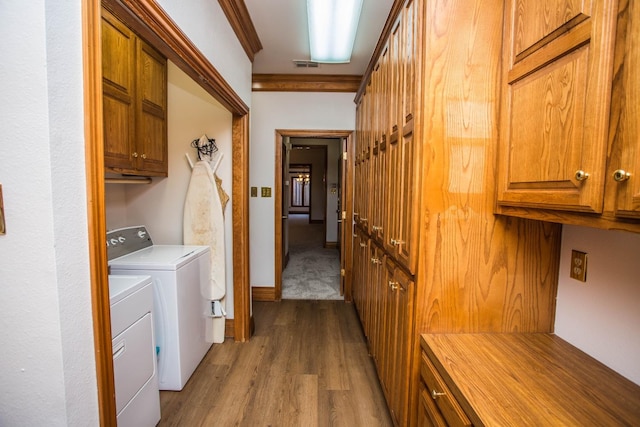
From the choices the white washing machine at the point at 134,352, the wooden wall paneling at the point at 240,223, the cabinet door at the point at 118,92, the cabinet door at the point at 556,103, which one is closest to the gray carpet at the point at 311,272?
the wooden wall paneling at the point at 240,223

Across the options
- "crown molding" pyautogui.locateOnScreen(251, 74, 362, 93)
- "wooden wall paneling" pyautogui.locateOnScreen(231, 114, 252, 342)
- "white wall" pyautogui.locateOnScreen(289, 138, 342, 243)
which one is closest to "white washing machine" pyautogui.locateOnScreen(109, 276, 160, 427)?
"wooden wall paneling" pyautogui.locateOnScreen(231, 114, 252, 342)

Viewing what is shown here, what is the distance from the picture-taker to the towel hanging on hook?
8.23ft

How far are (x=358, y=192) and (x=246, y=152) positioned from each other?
3.76 ft

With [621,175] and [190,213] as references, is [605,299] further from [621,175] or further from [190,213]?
[190,213]

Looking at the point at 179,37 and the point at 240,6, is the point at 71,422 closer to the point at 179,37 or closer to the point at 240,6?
the point at 179,37

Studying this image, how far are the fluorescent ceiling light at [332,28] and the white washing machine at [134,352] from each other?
201cm

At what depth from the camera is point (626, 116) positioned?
661 mm

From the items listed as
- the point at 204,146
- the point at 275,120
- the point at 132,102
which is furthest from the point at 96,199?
the point at 275,120

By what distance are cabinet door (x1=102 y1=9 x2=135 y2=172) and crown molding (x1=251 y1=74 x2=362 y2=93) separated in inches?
59.9

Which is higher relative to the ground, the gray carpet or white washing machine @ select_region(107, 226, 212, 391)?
white washing machine @ select_region(107, 226, 212, 391)

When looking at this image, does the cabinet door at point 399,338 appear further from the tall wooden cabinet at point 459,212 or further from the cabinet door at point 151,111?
the cabinet door at point 151,111

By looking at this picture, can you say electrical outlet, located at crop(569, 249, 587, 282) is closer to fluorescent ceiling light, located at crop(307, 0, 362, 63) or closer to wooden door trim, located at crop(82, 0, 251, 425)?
wooden door trim, located at crop(82, 0, 251, 425)

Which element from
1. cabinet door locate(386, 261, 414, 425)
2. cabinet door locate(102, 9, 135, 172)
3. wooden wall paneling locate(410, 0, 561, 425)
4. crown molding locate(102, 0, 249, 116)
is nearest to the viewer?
crown molding locate(102, 0, 249, 116)

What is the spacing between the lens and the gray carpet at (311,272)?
12.3ft
